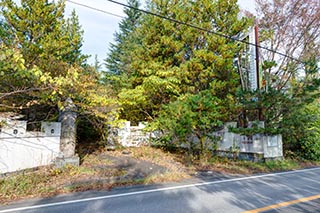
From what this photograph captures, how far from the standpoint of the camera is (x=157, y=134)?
11.8 meters

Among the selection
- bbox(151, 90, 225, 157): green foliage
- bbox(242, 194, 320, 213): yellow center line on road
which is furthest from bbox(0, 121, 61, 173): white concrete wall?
A: bbox(242, 194, 320, 213): yellow center line on road

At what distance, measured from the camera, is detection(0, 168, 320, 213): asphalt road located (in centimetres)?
348

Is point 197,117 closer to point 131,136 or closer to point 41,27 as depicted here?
point 131,136

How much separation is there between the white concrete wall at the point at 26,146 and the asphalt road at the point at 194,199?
191cm

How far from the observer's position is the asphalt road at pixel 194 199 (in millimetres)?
3480

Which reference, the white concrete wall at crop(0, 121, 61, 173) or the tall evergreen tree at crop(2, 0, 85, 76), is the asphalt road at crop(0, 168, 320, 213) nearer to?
the white concrete wall at crop(0, 121, 61, 173)

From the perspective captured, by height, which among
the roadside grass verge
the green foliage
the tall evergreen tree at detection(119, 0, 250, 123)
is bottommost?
the roadside grass verge

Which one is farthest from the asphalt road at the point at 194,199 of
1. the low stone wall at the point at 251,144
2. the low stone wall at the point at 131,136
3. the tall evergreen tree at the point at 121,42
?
the tall evergreen tree at the point at 121,42

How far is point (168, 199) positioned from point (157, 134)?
7896mm

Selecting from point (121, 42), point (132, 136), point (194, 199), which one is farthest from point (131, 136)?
point (121, 42)

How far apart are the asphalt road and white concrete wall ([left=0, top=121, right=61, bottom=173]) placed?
191 cm

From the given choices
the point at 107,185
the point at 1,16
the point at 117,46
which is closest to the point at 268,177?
the point at 107,185

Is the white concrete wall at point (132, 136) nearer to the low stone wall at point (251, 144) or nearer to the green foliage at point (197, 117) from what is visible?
the green foliage at point (197, 117)

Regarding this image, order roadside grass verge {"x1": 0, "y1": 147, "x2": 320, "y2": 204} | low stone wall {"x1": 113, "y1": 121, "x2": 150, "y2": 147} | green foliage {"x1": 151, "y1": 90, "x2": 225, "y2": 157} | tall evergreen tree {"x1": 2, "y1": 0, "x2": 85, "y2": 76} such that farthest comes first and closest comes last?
low stone wall {"x1": 113, "y1": 121, "x2": 150, "y2": 147}, tall evergreen tree {"x1": 2, "y1": 0, "x2": 85, "y2": 76}, green foliage {"x1": 151, "y1": 90, "x2": 225, "y2": 157}, roadside grass verge {"x1": 0, "y1": 147, "x2": 320, "y2": 204}
